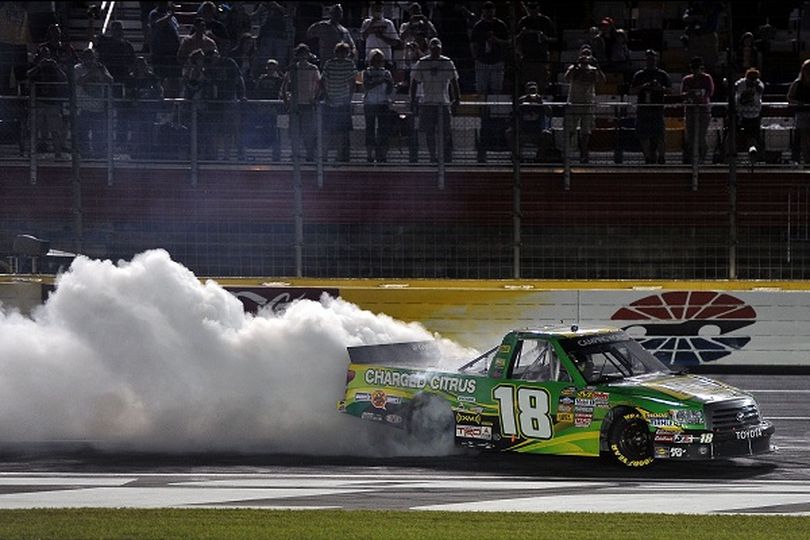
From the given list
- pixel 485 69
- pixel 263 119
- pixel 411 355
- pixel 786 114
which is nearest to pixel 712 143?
pixel 786 114

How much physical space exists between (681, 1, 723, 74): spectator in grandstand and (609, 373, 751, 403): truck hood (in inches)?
454

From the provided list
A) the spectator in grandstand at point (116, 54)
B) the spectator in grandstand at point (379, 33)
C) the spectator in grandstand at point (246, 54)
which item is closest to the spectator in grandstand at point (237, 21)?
the spectator in grandstand at point (246, 54)

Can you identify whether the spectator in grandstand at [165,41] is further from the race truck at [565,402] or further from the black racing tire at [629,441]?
the black racing tire at [629,441]

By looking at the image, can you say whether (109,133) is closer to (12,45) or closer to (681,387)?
(12,45)

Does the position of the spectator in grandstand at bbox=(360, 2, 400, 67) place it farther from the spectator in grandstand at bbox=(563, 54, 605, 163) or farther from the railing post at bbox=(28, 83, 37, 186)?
the railing post at bbox=(28, 83, 37, 186)

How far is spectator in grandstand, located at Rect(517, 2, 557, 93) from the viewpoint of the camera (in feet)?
70.7

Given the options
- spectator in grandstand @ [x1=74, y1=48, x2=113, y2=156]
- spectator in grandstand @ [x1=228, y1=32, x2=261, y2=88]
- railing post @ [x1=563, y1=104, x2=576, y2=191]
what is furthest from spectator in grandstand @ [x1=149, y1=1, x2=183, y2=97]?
railing post @ [x1=563, y1=104, x2=576, y2=191]

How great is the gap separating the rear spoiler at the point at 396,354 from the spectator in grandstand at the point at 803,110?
280 inches

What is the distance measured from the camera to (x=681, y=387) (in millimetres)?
12883

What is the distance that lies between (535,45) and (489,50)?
0.63 meters

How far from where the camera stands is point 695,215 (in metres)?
19.3

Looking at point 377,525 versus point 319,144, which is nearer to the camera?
point 377,525

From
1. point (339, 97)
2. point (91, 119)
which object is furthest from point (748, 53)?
point (91, 119)

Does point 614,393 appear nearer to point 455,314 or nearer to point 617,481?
point 617,481
